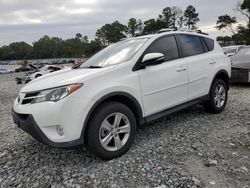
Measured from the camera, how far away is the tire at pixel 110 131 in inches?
137

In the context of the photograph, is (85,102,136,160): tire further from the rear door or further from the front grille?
the rear door

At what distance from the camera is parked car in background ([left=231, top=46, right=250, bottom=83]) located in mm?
9250

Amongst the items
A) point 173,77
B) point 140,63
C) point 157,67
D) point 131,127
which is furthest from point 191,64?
point 131,127

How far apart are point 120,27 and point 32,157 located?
300 ft

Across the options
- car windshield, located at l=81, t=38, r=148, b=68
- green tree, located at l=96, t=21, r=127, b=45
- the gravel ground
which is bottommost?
the gravel ground

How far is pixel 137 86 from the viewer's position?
13.0 ft

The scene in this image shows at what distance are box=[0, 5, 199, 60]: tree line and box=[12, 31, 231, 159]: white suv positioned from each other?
66110 mm

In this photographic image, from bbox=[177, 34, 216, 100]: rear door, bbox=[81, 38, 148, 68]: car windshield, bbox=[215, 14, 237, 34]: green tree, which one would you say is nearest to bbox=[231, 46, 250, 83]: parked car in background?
bbox=[177, 34, 216, 100]: rear door

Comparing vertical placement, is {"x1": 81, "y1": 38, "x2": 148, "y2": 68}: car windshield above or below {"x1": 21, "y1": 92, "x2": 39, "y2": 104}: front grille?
above

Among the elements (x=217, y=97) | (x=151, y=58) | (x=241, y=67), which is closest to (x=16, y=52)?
(x=241, y=67)

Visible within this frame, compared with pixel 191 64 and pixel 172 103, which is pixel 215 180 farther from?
pixel 191 64

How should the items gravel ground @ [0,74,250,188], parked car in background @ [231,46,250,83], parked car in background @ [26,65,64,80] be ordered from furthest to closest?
1. parked car in background @ [26,65,64,80]
2. parked car in background @ [231,46,250,83]
3. gravel ground @ [0,74,250,188]

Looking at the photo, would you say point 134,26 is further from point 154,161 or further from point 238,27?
point 154,161

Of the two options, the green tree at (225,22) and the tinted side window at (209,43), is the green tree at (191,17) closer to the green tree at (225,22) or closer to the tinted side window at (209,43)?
the green tree at (225,22)
